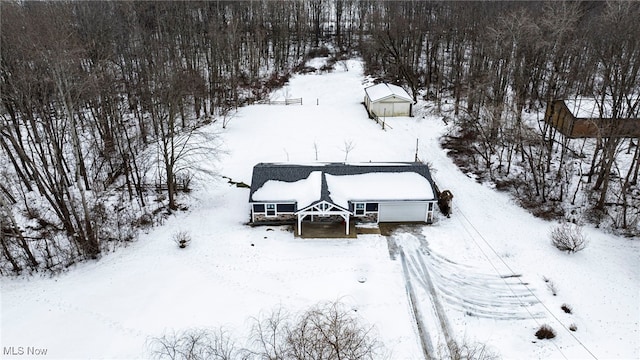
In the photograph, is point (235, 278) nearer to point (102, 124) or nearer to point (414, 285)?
point (414, 285)

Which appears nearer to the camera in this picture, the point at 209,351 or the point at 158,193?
the point at 209,351

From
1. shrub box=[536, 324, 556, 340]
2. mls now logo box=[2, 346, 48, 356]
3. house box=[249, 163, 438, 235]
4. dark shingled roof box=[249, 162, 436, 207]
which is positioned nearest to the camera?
mls now logo box=[2, 346, 48, 356]

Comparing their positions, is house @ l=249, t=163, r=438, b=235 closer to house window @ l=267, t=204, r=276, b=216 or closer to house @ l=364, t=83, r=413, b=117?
house window @ l=267, t=204, r=276, b=216

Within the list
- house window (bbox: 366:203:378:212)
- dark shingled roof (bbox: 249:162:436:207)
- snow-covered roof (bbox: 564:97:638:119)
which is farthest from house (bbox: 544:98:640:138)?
house window (bbox: 366:203:378:212)

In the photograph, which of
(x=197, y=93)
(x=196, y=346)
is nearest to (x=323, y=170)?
(x=196, y=346)

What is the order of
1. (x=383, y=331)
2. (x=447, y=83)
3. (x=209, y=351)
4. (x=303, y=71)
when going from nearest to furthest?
(x=209, y=351) → (x=383, y=331) → (x=447, y=83) → (x=303, y=71)

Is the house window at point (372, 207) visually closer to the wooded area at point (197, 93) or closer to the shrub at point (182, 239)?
the wooded area at point (197, 93)

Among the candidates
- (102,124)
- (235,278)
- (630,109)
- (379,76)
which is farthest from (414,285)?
(379,76)
